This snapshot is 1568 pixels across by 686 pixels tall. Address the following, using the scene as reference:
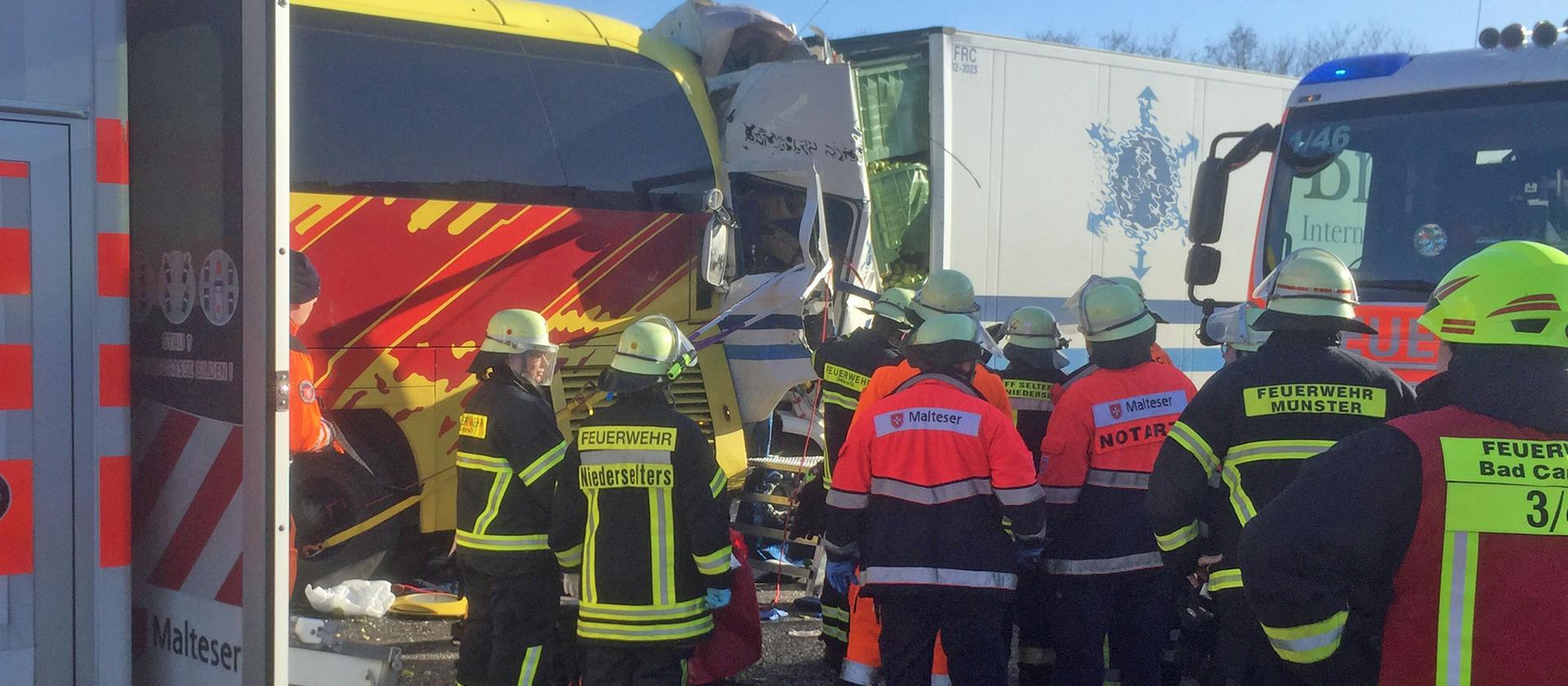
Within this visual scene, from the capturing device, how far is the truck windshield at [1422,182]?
19.7 ft

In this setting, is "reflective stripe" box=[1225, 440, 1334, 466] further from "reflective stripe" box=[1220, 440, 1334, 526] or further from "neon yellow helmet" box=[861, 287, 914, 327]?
"neon yellow helmet" box=[861, 287, 914, 327]

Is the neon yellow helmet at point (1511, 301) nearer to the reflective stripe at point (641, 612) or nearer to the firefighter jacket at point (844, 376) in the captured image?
the reflective stripe at point (641, 612)

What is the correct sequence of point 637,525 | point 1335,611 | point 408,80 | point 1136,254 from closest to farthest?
point 1335,611 < point 637,525 < point 408,80 < point 1136,254

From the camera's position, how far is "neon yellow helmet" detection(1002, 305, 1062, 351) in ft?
18.4

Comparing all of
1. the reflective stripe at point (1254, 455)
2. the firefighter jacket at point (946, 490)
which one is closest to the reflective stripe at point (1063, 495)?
the firefighter jacket at point (946, 490)

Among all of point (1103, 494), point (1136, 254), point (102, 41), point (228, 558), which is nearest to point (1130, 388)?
point (1103, 494)

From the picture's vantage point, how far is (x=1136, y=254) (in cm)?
980

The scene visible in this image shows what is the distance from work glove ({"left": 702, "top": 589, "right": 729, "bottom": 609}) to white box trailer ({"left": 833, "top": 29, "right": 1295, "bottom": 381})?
4.54 m

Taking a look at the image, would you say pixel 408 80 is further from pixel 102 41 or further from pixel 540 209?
pixel 102 41

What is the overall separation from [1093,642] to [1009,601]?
543 mm

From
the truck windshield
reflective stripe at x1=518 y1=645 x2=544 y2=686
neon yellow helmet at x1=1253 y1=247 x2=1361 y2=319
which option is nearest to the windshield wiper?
the truck windshield

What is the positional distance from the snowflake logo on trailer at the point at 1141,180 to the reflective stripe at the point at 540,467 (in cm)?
585

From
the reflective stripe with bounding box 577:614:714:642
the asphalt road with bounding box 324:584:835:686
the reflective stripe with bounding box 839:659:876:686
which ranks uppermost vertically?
the reflective stripe with bounding box 577:614:714:642

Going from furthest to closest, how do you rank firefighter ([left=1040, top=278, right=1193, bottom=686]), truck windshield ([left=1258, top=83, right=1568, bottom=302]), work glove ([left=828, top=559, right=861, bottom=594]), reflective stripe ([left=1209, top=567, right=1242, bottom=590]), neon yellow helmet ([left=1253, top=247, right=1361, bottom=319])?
truck windshield ([left=1258, top=83, right=1568, bottom=302]), work glove ([left=828, top=559, right=861, bottom=594]), firefighter ([left=1040, top=278, right=1193, bottom=686]), reflective stripe ([left=1209, top=567, right=1242, bottom=590]), neon yellow helmet ([left=1253, top=247, right=1361, bottom=319])
